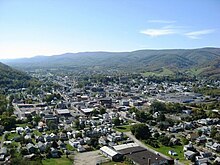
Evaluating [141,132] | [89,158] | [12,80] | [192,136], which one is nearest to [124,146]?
[89,158]

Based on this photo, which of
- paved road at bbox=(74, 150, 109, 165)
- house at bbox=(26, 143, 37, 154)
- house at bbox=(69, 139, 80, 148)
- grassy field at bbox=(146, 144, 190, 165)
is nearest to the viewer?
paved road at bbox=(74, 150, 109, 165)

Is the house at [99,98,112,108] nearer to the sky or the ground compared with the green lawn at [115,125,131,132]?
nearer to the sky

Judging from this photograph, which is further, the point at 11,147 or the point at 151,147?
the point at 151,147

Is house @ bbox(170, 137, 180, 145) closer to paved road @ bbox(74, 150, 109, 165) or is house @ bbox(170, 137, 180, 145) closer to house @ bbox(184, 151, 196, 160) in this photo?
house @ bbox(184, 151, 196, 160)

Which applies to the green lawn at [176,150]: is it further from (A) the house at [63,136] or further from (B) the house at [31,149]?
(B) the house at [31,149]

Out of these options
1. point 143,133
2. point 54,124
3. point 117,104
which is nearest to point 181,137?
point 143,133

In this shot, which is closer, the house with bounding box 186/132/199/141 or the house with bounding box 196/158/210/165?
the house with bounding box 196/158/210/165

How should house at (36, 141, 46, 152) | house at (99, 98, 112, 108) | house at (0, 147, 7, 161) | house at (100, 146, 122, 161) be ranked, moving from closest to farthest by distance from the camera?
house at (0, 147, 7, 161) → house at (100, 146, 122, 161) → house at (36, 141, 46, 152) → house at (99, 98, 112, 108)

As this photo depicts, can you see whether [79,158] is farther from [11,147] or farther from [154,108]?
[154,108]

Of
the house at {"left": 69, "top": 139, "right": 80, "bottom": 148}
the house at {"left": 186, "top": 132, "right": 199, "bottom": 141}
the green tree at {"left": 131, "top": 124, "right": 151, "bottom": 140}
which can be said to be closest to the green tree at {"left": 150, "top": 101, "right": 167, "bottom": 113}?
the house at {"left": 186, "top": 132, "right": 199, "bottom": 141}
